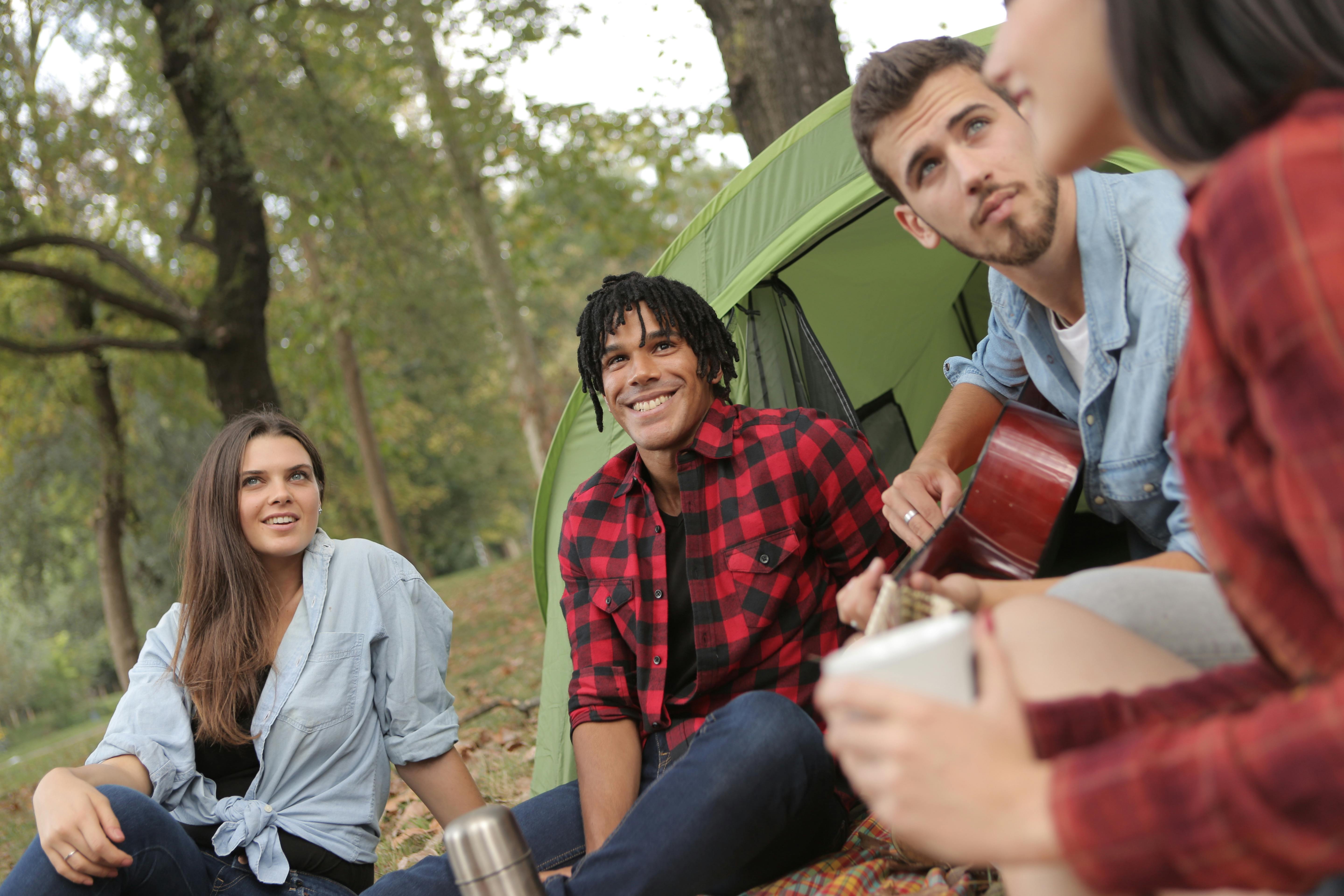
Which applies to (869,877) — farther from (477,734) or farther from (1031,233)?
(477,734)

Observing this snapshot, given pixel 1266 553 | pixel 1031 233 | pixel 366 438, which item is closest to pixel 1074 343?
pixel 1031 233

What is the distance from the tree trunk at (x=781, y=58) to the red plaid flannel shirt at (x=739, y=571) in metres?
2.14

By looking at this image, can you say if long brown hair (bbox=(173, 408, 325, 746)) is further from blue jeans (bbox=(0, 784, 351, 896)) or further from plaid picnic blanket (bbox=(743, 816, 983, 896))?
plaid picnic blanket (bbox=(743, 816, 983, 896))

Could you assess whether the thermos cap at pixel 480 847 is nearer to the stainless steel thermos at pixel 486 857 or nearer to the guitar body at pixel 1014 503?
the stainless steel thermos at pixel 486 857

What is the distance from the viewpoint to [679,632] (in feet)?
7.84

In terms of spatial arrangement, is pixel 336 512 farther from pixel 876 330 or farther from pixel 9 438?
pixel 876 330

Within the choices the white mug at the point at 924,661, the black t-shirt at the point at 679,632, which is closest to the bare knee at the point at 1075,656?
the white mug at the point at 924,661

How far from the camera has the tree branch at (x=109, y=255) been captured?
22.1 ft

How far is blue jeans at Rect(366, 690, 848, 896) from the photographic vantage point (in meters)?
1.81


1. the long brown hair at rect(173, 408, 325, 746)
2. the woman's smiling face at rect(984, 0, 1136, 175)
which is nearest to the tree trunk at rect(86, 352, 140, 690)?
the long brown hair at rect(173, 408, 325, 746)

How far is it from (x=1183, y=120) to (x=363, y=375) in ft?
37.7

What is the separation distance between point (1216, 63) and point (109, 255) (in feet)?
25.8

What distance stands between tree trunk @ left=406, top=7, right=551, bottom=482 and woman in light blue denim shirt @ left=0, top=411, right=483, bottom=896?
7.31m

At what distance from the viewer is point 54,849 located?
1835 mm
